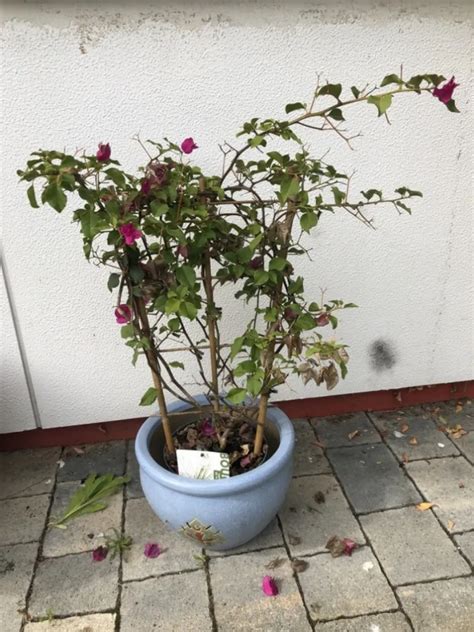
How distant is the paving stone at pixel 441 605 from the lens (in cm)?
172

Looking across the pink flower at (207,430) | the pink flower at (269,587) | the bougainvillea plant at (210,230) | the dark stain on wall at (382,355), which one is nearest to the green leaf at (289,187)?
the bougainvillea plant at (210,230)

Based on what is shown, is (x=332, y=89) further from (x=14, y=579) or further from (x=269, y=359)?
(x=14, y=579)

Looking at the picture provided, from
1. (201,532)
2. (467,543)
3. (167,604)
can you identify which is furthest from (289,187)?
(467,543)

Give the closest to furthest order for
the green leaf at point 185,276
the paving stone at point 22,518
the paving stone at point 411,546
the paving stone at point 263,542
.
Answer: the green leaf at point 185,276
the paving stone at point 411,546
the paving stone at point 263,542
the paving stone at point 22,518

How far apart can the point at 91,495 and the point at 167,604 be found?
67cm

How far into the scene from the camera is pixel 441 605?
1.78m

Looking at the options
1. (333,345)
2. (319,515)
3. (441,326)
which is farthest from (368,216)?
(319,515)

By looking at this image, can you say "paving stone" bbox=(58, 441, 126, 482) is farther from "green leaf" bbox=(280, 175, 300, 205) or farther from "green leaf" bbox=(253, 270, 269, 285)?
"green leaf" bbox=(280, 175, 300, 205)

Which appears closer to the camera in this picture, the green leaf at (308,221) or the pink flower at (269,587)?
the green leaf at (308,221)

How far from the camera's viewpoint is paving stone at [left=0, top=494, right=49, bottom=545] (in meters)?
2.12

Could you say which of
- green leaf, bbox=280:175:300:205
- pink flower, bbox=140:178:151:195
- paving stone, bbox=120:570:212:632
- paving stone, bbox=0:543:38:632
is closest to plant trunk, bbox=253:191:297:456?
green leaf, bbox=280:175:300:205

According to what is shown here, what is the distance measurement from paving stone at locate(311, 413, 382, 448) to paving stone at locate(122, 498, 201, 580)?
0.92 m

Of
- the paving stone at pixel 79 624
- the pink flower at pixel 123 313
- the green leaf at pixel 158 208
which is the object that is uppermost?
the green leaf at pixel 158 208

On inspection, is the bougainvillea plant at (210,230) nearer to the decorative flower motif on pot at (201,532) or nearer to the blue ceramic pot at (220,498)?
the blue ceramic pot at (220,498)
